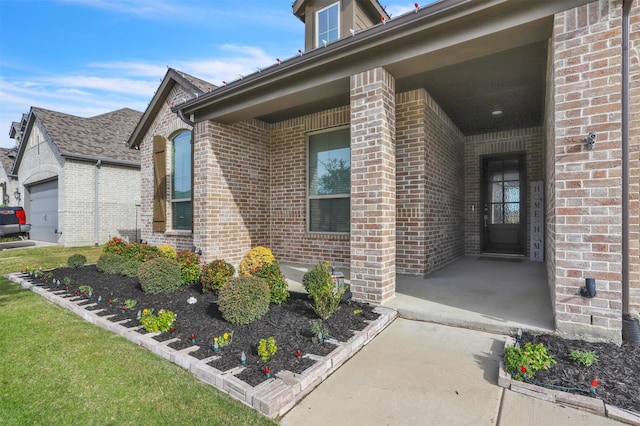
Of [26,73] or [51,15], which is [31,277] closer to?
[51,15]

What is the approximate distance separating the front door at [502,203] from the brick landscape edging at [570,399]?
22.4 feet

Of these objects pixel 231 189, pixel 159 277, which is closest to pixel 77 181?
pixel 231 189

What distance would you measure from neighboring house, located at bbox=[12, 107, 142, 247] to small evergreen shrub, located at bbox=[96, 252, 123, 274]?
294 inches

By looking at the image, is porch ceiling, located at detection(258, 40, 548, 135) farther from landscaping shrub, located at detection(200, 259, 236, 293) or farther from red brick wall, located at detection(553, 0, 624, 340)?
landscaping shrub, located at detection(200, 259, 236, 293)

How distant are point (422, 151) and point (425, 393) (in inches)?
171

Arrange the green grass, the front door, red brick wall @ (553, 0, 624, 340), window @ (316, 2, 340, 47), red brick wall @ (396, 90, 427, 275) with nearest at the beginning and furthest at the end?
1. the green grass
2. red brick wall @ (553, 0, 624, 340)
3. red brick wall @ (396, 90, 427, 275)
4. window @ (316, 2, 340, 47)
5. the front door

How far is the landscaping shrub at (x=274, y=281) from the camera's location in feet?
13.3

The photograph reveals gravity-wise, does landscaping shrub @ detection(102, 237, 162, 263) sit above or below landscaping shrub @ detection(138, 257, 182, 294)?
above

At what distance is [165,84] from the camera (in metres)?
7.84

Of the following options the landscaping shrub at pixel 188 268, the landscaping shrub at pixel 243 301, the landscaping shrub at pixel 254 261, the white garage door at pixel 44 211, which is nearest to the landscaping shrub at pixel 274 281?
the landscaping shrub at pixel 254 261

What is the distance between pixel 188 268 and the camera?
5.18 meters

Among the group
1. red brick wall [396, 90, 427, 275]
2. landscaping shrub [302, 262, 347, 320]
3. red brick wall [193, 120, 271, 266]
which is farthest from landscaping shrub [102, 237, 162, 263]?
red brick wall [396, 90, 427, 275]

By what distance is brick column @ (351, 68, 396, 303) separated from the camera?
4.00 m

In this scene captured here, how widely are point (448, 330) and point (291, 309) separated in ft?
5.98
